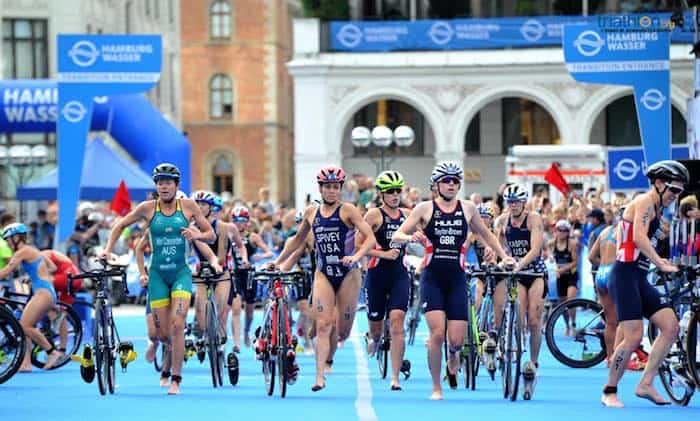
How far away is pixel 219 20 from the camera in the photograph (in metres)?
91.1

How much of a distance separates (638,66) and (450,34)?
30.4 m

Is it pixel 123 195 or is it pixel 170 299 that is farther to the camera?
pixel 123 195

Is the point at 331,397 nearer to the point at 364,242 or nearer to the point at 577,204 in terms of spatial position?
the point at 364,242

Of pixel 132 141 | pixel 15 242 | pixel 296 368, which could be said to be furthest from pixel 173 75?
pixel 296 368

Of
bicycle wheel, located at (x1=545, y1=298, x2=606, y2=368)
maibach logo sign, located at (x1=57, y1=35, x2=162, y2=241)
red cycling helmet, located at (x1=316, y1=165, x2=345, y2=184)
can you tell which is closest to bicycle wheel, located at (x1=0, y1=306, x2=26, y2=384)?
red cycling helmet, located at (x1=316, y1=165, x2=345, y2=184)

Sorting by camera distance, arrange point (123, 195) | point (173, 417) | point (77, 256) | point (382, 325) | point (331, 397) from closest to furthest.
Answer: point (173, 417), point (331, 397), point (382, 325), point (77, 256), point (123, 195)

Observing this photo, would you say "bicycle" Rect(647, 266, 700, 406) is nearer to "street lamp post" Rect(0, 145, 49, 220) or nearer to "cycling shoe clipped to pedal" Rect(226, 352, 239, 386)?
"cycling shoe clipped to pedal" Rect(226, 352, 239, 386)

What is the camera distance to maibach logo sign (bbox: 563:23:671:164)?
78.3 feet

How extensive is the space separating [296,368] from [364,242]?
1325 mm

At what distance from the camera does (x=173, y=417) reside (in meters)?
14.3

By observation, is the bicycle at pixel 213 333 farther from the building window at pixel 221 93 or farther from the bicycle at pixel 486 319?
the building window at pixel 221 93

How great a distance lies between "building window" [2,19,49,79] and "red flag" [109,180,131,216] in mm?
20461

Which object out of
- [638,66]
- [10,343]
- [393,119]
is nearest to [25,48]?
[393,119]

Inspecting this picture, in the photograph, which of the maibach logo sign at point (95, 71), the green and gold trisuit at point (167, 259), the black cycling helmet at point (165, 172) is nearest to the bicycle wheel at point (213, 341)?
the green and gold trisuit at point (167, 259)
